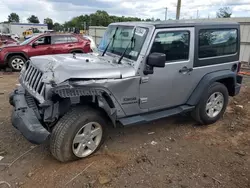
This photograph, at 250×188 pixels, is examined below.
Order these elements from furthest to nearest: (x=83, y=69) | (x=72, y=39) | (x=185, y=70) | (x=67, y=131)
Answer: (x=72, y=39)
(x=185, y=70)
(x=83, y=69)
(x=67, y=131)

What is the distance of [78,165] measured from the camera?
329cm

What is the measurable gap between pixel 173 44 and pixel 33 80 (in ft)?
7.54

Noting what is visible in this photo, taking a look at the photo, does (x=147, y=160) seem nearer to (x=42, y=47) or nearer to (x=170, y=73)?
(x=170, y=73)

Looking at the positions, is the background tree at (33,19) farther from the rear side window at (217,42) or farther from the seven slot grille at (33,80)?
the rear side window at (217,42)

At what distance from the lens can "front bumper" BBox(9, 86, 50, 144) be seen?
287 centimetres

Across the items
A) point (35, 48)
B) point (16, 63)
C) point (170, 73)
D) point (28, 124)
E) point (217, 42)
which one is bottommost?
point (28, 124)

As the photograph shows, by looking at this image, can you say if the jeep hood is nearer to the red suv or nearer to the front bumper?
the front bumper

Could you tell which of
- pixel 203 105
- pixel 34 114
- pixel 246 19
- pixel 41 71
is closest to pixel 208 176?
pixel 203 105

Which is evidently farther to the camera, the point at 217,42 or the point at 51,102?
the point at 217,42

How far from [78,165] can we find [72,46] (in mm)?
7841

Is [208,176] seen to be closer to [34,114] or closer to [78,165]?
[78,165]

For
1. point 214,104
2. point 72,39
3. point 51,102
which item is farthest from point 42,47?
point 214,104

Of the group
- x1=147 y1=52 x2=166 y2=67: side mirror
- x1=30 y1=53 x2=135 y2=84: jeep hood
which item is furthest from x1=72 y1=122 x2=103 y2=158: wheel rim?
x1=147 y1=52 x2=166 y2=67: side mirror

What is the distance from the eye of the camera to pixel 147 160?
3482mm
